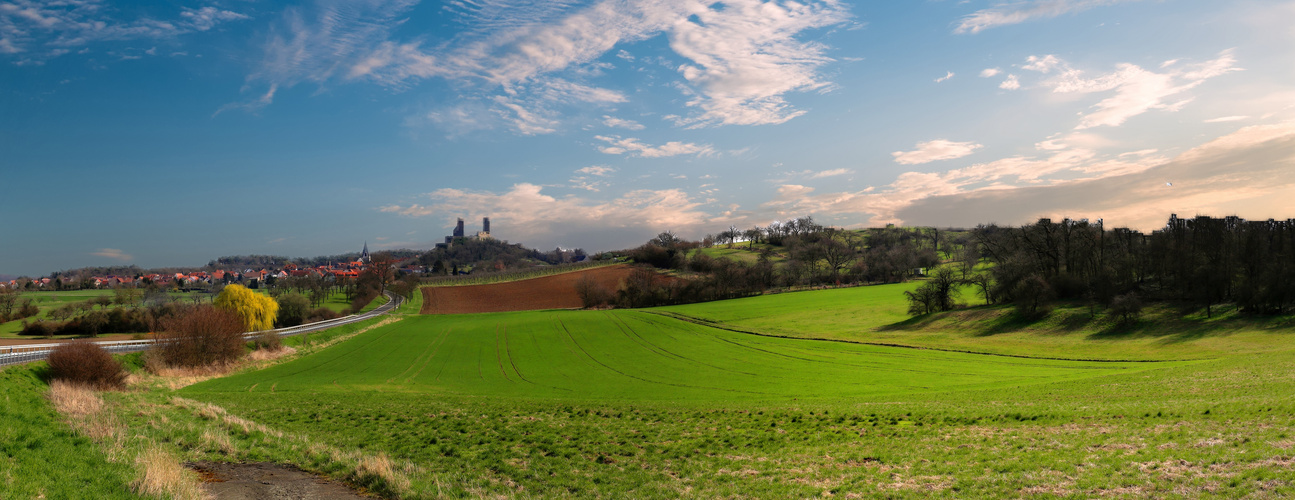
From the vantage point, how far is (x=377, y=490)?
37.6 feet

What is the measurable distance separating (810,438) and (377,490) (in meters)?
11.5

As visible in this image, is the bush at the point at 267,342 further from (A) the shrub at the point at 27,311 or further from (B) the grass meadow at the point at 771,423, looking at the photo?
(A) the shrub at the point at 27,311

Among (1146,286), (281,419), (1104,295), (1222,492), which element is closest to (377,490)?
(281,419)

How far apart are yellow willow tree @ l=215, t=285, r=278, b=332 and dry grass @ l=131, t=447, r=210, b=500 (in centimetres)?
5819

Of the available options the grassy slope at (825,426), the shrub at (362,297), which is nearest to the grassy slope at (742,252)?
the shrub at (362,297)

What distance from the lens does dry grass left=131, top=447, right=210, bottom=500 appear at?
377 inches

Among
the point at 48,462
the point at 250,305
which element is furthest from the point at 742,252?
the point at 48,462

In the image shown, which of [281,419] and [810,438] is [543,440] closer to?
[810,438]

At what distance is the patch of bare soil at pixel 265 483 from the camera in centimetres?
1088

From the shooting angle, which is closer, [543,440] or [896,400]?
[543,440]

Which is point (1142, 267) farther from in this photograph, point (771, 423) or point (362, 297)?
point (362, 297)

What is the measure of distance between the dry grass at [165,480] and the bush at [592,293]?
3399 inches

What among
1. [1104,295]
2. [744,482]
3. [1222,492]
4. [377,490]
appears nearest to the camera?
[1222,492]

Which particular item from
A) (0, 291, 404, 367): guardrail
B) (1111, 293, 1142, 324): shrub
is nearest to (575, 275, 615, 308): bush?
(0, 291, 404, 367): guardrail
